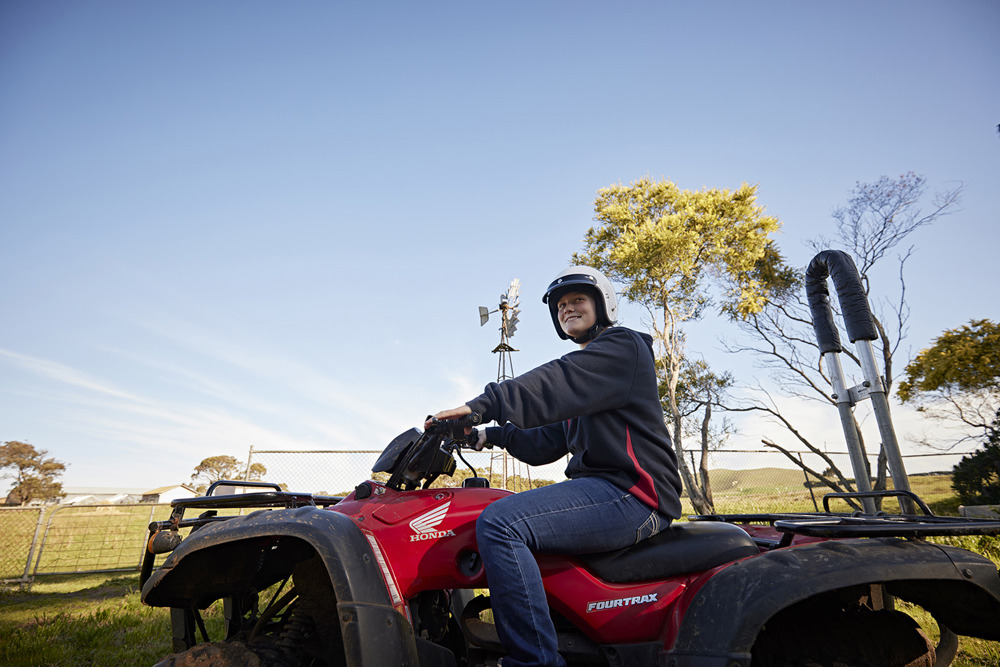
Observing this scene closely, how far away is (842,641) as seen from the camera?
6.12 feet

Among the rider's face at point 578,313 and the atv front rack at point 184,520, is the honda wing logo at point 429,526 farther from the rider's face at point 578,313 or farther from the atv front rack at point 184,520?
the rider's face at point 578,313

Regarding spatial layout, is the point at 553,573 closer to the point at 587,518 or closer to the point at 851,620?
the point at 587,518

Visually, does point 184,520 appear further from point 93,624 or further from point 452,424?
point 93,624

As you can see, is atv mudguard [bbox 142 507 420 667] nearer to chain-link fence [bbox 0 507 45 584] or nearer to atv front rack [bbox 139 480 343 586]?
atv front rack [bbox 139 480 343 586]

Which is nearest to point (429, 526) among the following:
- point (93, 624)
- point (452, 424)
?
point (452, 424)

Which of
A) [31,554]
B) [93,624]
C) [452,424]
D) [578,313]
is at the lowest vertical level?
[93,624]

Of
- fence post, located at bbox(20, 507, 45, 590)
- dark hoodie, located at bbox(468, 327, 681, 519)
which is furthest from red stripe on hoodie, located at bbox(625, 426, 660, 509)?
fence post, located at bbox(20, 507, 45, 590)

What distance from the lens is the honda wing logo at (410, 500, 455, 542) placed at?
202cm

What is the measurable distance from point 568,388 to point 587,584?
73 cm

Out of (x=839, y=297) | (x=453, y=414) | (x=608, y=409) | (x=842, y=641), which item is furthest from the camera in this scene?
(x=839, y=297)

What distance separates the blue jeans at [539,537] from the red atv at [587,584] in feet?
0.40

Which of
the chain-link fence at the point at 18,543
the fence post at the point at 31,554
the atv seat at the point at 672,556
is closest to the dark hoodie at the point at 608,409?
the atv seat at the point at 672,556

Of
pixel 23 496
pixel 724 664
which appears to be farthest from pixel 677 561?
pixel 23 496

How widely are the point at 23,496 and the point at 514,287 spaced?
113 feet
